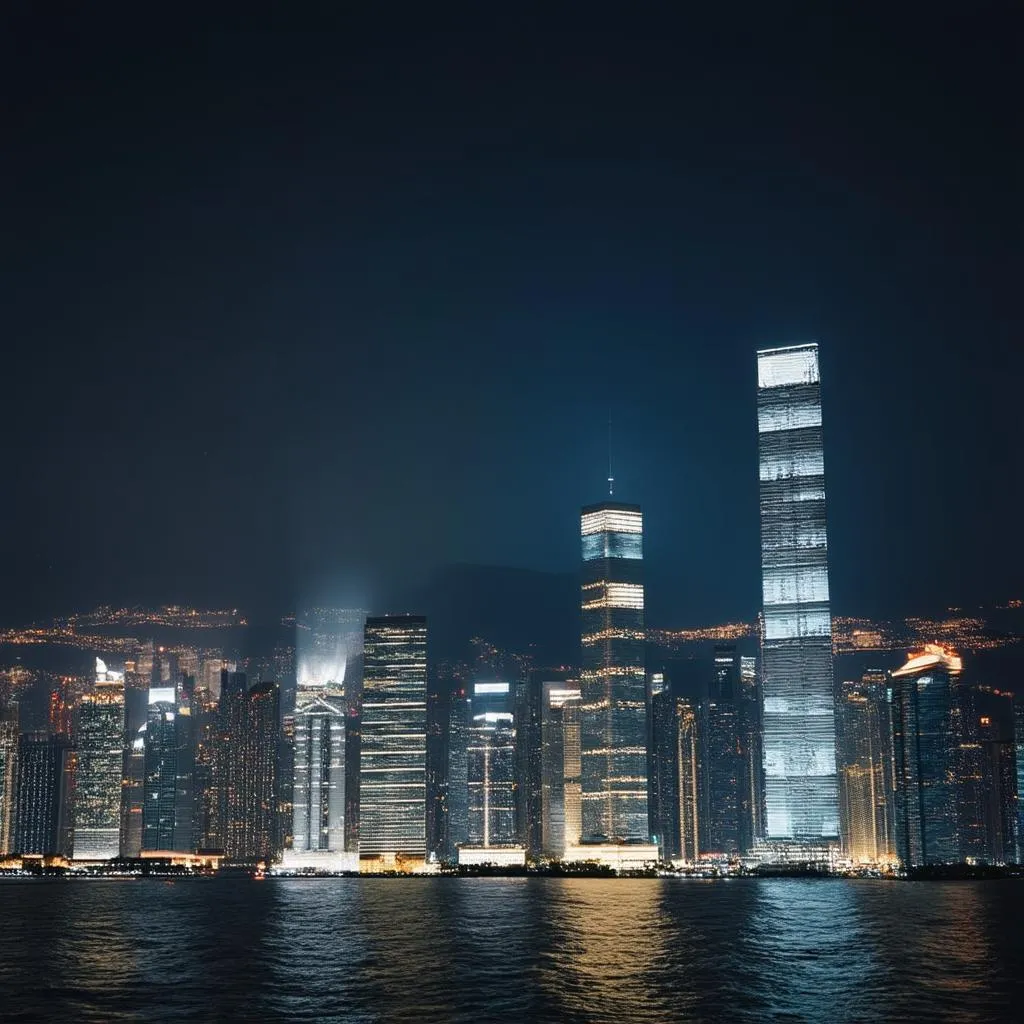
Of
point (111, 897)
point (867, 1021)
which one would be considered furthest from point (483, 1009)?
point (111, 897)

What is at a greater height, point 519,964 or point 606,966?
point 606,966

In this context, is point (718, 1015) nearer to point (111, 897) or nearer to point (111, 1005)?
point (111, 1005)

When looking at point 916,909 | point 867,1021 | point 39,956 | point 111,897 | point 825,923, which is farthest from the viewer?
point 111,897

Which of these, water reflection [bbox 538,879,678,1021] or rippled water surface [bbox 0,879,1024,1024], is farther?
rippled water surface [bbox 0,879,1024,1024]

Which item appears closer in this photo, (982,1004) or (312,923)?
(982,1004)

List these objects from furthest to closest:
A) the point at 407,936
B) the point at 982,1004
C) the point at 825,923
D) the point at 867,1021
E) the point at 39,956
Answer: the point at 825,923 → the point at 407,936 → the point at 39,956 → the point at 982,1004 → the point at 867,1021

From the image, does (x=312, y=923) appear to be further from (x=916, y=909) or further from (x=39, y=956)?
(x=916, y=909)

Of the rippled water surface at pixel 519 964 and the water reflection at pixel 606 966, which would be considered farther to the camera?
the rippled water surface at pixel 519 964

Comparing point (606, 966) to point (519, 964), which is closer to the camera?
point (606, 966)
